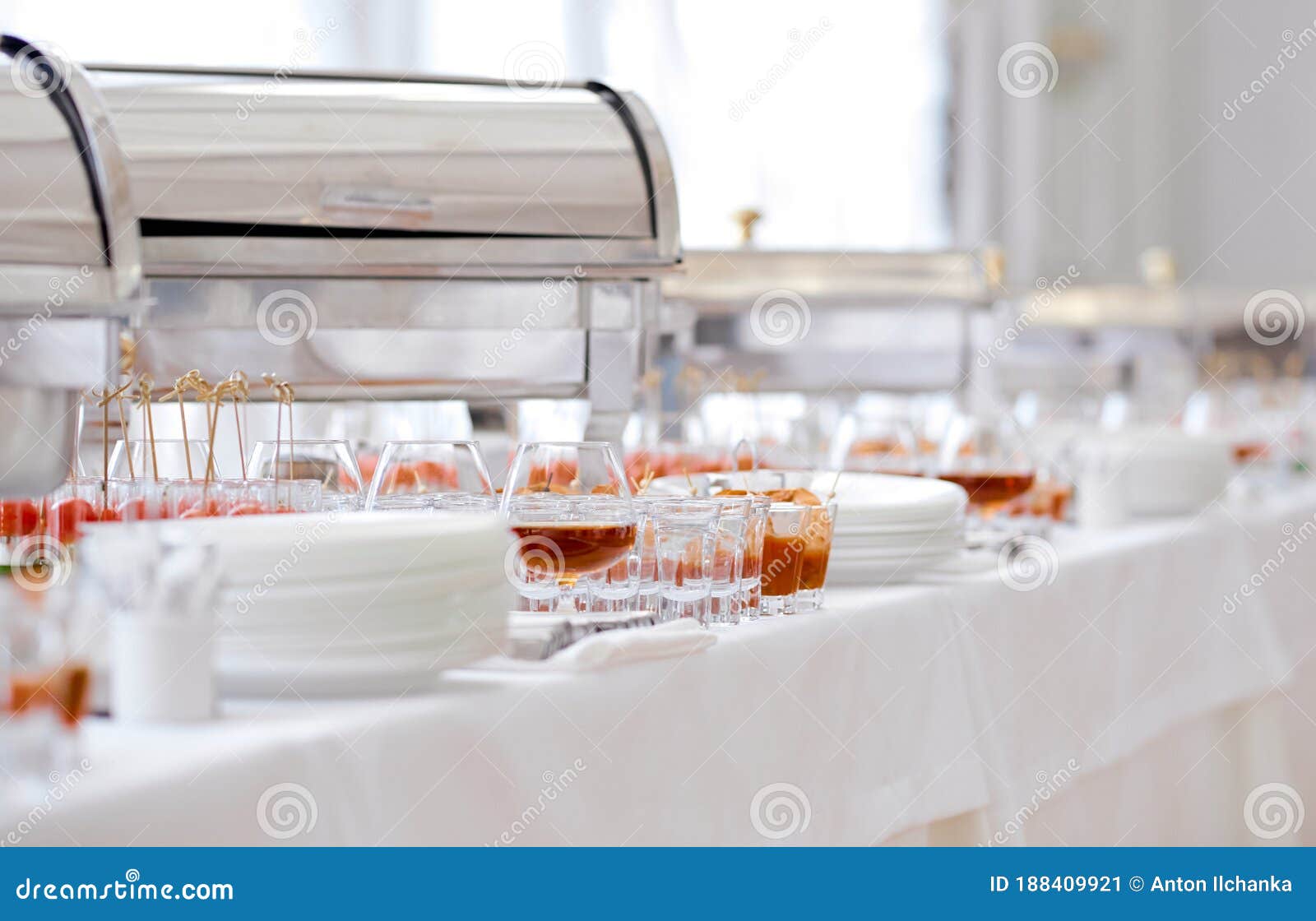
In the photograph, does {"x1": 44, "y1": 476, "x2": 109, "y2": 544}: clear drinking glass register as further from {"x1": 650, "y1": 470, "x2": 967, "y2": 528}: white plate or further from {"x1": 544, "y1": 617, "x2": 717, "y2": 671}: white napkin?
{"x1": 650, "y1": 470, "x2": 967, "y2": 528}: white plate

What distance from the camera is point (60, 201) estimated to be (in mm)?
1656

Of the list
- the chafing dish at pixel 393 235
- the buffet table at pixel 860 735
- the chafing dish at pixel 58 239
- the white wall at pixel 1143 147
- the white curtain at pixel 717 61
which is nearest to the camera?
the buffet table at pixel 860 735

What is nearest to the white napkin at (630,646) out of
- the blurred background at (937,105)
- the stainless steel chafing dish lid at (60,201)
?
the stainless steel chafing dish lid at (60,201)

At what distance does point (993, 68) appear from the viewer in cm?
813

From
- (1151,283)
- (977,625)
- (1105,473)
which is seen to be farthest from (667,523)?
(1151,283)

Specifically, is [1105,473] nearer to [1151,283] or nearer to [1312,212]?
Answer: [1151,283]

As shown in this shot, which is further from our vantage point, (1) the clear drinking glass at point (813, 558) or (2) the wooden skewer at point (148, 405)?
(1) the clear drinking glass at point (813, 558)

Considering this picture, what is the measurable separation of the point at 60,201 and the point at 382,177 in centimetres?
50

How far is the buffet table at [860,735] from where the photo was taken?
33.7 inches

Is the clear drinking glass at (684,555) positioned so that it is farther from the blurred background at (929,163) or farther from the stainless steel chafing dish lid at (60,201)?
the blurred background at (929,163)

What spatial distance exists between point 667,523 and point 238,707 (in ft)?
1.31

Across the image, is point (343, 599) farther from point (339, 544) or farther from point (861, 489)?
point (861, 489)

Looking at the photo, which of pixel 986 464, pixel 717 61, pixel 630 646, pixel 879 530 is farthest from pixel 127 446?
pixel 717 61

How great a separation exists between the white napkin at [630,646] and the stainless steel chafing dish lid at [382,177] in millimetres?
1036
